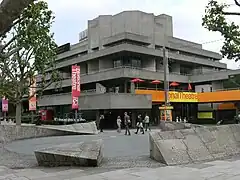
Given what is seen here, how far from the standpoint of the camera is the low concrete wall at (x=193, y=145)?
11.1 meters

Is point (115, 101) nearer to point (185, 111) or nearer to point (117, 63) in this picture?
point (117, 63)

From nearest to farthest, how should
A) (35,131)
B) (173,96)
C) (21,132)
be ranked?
(21,132) → (35,131) → (173,96)

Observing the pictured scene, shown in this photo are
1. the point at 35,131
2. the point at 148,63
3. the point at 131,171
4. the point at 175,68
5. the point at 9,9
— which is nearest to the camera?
the point at 9,9

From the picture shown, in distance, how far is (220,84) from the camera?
52094mm

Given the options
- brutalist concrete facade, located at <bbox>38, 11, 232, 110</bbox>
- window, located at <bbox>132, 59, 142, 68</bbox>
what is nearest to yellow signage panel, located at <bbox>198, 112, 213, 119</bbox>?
brutalist concrete facade, located at <bbox>38, 11, 232, 110</bbox>

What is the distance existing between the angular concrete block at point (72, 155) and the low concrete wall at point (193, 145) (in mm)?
2097

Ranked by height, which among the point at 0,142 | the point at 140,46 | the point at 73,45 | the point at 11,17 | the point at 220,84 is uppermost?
the point at 73,45

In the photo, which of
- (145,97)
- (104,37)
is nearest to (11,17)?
(145,97)

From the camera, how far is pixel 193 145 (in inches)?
467

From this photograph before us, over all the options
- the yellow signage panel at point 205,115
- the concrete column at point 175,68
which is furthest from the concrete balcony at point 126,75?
the yellow signage panel at point 205,115

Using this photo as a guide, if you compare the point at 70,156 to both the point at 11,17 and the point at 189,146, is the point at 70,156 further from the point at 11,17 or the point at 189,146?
the point at 11,17

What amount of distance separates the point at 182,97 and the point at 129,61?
9.27 m

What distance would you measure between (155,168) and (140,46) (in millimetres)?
36925

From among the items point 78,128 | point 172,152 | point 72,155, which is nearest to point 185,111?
point 78,128
